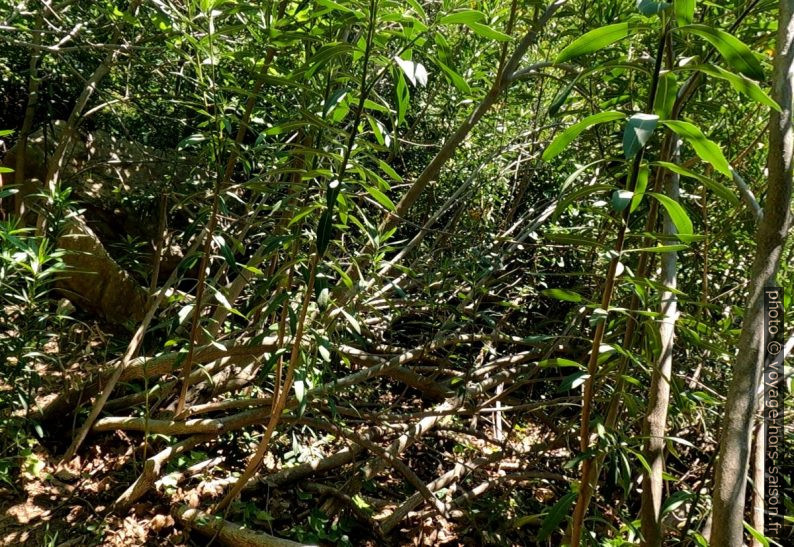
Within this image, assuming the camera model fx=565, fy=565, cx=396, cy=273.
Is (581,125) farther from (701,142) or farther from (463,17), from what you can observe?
(463,17)

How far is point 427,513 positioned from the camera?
299 centimetres

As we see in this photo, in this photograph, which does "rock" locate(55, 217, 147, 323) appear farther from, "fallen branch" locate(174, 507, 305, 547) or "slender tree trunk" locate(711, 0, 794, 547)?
"slender tree trunk" locate(711, 0, 794, 547)

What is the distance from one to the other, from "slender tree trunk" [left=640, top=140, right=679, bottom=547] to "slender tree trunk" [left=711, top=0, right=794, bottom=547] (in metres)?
0.37

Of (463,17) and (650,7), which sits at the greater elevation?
(463,17)

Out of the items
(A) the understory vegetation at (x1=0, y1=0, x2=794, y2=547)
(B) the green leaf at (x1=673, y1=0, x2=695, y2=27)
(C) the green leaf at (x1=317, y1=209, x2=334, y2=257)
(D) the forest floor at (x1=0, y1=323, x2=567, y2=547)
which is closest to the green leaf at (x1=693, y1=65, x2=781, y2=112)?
(A) the understory vegetation at (x1=0, y1=0, x2=794, y2=547)

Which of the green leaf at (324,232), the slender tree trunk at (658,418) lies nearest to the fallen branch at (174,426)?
the green leaf at (324,232)

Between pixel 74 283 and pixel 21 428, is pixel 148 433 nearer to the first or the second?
pixel 21 428

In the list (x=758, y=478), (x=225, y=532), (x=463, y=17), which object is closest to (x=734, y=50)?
(x=463, y=17)

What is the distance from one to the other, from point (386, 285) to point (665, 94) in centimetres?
211

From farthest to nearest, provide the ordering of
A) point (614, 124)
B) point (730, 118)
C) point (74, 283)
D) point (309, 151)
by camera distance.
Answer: point (74, 283), point (614, 124), point (730, 118), point (309, 151)

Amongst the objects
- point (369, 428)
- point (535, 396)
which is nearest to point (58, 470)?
point (369, 428)

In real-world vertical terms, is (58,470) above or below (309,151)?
below

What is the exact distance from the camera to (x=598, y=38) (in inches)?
45.2

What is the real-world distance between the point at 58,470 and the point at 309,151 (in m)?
2.30
